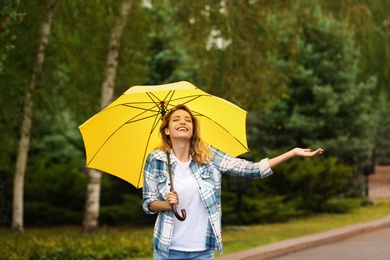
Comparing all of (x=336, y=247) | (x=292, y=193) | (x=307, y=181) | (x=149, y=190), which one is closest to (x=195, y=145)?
(x=149, y=190)

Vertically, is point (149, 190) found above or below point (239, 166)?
below

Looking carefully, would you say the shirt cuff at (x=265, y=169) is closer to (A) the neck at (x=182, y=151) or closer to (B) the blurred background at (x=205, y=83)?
(A) the neck at (x=182, y=151)

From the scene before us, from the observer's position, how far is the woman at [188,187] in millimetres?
5492

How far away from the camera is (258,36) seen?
17.6 m

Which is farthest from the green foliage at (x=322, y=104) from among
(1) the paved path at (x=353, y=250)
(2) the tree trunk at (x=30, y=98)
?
(1) the paved path at (x=353, y=250)

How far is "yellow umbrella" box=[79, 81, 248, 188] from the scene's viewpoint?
645cm

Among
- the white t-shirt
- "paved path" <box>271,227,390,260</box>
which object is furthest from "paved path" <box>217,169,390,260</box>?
the white t-shirt

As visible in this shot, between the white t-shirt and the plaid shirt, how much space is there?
3cm

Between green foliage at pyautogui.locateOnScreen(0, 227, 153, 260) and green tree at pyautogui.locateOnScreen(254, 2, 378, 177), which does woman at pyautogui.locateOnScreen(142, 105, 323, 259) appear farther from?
green tree at pyautogui.locateOnScreen(254, 2, 378, 177)

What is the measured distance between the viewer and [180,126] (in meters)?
5.64

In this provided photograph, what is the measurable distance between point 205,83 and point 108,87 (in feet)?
15.2

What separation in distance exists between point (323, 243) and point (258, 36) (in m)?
4.27

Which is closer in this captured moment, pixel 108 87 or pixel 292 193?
pixel 108 87

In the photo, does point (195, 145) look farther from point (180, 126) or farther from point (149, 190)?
point (149, 190)
